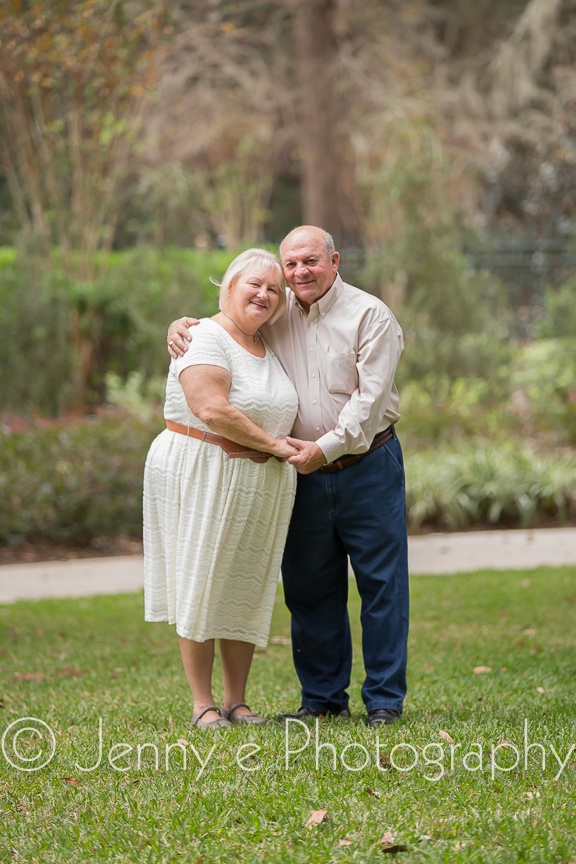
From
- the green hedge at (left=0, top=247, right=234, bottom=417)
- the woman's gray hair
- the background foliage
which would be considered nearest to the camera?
the woman's gray hair

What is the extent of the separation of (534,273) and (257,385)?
527 inches

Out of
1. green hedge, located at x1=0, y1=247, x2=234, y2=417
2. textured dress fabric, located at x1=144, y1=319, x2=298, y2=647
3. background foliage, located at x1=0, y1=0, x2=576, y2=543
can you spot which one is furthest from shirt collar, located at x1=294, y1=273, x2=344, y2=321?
green hedge, located at x1=0, y1=247, x2=234, y2=417

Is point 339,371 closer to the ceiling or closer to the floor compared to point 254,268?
closer to the floor

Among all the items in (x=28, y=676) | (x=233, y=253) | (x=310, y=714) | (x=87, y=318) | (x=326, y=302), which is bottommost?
(x=28, y=676)

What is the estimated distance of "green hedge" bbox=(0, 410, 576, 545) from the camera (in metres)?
9.07

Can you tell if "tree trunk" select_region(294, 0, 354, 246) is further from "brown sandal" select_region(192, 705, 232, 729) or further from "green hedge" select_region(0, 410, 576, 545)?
"brown sandal" select_region(192, 705, 232, 729)

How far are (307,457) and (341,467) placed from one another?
0.23 m

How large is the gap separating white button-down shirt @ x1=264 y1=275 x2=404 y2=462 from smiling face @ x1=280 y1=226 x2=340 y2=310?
0.05 m

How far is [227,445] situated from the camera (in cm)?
409

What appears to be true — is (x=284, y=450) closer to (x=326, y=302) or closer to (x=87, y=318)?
(x=326, y=302)

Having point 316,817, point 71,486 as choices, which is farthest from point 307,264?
point 71,486

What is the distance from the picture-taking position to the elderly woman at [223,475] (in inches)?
159

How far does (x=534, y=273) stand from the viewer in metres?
16.8

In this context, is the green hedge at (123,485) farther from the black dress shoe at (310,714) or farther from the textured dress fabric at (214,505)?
the textured dress fabric at (214,505)
